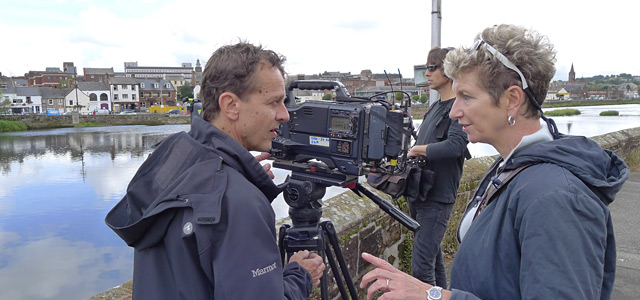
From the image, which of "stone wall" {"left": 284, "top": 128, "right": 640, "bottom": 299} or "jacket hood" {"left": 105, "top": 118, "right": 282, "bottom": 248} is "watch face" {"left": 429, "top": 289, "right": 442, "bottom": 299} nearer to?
"jacket hood" {"left": 105, "top": 118, "right": 282, "bottom": 248}

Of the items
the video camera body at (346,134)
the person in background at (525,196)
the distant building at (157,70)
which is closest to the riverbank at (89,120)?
the video camera body at (346,134)

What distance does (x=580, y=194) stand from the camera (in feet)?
3.14

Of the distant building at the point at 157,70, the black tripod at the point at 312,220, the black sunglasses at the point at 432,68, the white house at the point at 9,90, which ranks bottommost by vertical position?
the black tripod at the point at 312,220

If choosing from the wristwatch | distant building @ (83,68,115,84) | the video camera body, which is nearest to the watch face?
the wristwatch

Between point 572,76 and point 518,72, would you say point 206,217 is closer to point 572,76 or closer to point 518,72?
point 518,72

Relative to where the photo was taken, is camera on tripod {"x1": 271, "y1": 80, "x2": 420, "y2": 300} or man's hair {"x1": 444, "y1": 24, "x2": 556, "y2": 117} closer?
man's hair {"x1": 444, "y1": 24, "x2": 556, "y2": 117}

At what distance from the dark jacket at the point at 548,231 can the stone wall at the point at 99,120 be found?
38508 mm

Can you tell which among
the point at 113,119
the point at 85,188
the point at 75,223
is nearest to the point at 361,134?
the point at 75,223

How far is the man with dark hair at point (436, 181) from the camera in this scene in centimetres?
248

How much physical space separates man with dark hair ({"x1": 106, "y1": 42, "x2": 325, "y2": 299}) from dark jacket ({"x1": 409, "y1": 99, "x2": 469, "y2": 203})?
1.54 meters

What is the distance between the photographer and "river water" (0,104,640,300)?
19.7 ft

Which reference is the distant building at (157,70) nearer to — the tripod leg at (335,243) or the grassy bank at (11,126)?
the grassy bank at (11,126)

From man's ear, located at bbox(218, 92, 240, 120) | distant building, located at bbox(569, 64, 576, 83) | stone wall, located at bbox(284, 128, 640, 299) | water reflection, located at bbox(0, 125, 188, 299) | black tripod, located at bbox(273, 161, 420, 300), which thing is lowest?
water reflection, located at bbox(0, 125, 188, 299)

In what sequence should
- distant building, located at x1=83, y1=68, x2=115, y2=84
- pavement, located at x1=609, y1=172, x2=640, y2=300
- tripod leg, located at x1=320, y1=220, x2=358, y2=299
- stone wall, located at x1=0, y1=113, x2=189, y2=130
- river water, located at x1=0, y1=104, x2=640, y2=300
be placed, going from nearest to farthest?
tripod leg, located at x1=320, y1=220, x2=358, y2=299, pavement, located at x1=609, y1=172, x2=640, y2=300, river water, located at x1=0, y1=104, x2=640, y2=300, stone wall, located at x1=0, y1=113, x2=189, y2=130, distant building, located at x1=83, y1=68, x2=115, y2=84
